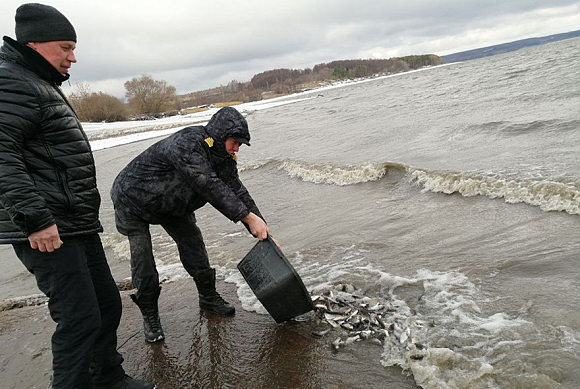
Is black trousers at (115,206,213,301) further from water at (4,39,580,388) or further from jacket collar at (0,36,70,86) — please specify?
jacket collar at (0,36,70,86)

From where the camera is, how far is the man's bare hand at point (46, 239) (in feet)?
7.24

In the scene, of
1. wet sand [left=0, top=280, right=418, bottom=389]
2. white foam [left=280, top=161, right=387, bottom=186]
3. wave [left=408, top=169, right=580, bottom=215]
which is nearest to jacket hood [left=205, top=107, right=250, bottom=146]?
wet sand [left=0, top=280, right=418, bottom=389]

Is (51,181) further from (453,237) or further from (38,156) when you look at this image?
(453,237)

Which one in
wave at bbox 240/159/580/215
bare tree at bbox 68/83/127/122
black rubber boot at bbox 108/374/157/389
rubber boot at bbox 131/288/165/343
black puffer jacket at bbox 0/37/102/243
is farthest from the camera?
bare tree at bbox 68/83/127/122

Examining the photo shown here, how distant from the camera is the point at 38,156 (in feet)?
7.77

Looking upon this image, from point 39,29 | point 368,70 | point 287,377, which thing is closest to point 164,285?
point 287,377

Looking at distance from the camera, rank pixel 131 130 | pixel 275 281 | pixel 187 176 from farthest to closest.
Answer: pixel 131 130 → pixel 275 281 → pixel 187 176

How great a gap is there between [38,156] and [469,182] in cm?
717

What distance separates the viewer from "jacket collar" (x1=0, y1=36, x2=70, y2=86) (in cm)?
235

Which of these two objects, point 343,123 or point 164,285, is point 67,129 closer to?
point 164,285

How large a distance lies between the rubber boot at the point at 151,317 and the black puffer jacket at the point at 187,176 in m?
0.76

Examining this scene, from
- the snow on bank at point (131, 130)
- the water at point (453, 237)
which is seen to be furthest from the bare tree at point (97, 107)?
the water at point (453, 237)

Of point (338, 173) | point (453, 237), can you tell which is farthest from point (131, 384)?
point (338, 173)

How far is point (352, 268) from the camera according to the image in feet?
16.8
